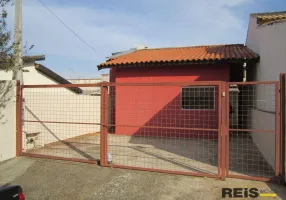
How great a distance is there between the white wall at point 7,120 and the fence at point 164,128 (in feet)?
0.60

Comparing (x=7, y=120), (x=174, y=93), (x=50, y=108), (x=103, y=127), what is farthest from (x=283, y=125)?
(x=50, y=108)

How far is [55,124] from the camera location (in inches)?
378

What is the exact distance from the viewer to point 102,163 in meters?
6.12

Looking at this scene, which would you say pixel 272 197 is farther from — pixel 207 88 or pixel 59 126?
pixel 59 126

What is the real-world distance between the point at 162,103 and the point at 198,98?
4.93ft

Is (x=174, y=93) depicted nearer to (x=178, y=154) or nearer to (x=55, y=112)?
(x=178, y=154)

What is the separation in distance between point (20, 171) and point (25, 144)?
5.92 feet

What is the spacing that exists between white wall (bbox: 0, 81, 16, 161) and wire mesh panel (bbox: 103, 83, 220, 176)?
9.01 feet

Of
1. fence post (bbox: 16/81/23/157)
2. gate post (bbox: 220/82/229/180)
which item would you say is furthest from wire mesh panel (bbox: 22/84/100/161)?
gate post (bbox: 220/82/229/180)

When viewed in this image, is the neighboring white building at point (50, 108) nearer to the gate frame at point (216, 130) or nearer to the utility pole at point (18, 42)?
the utility pole at point (18, 42)

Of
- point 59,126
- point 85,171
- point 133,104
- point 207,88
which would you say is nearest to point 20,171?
point 85,171

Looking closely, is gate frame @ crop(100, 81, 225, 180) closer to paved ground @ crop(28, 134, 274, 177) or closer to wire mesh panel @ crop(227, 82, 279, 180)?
wire mesh panel @ crop(227, 82, 279, 180)

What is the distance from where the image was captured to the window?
35.2 feet

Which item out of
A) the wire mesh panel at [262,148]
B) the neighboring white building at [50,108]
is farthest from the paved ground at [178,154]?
the neighboring white building at [50,108]
